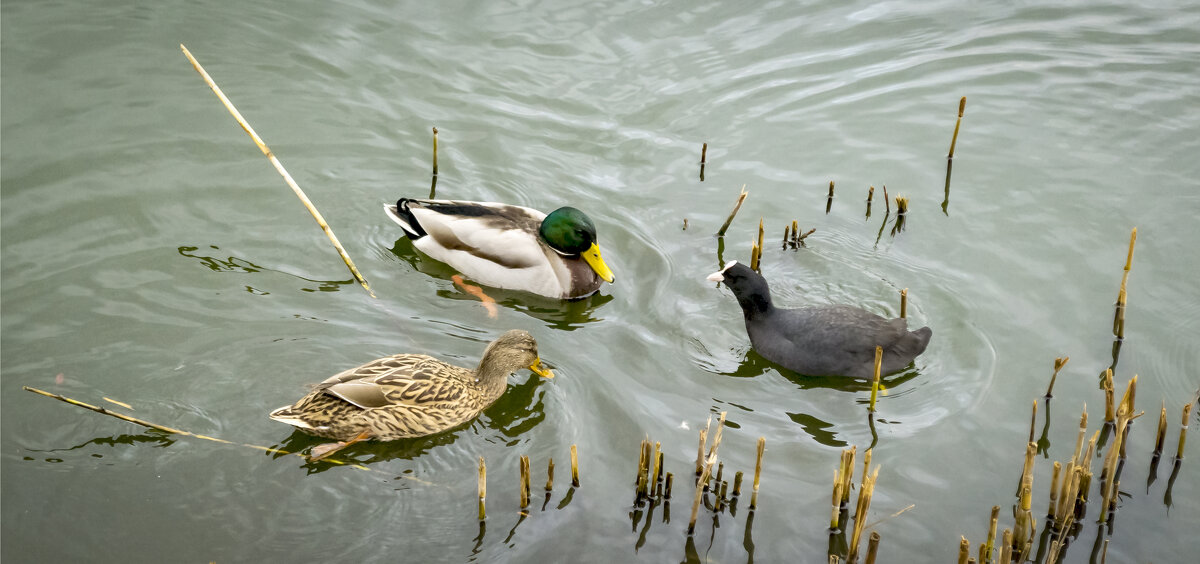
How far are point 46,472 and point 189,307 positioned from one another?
166 cm

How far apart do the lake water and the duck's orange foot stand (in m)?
0.08

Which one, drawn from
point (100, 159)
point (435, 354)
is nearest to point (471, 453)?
point (435, 354)

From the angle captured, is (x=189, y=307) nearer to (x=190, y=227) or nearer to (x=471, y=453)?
(x=190, y=227)

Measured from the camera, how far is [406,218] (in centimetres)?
802

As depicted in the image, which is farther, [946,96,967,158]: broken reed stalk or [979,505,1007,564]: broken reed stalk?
[946,96,967,158]: broken reed stalk

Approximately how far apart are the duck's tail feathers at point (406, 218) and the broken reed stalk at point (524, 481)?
3103 mm

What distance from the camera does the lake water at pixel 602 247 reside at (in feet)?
18.4

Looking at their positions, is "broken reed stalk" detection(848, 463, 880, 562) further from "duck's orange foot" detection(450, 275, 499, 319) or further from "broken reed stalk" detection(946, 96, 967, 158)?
"broken reed stalk" detection(946, 96, 967, 158)

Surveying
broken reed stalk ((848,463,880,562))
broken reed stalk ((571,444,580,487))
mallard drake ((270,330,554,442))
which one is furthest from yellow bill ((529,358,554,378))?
broken reed stalk ((848,463,880,562))

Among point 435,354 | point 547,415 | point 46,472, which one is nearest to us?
point 46,472

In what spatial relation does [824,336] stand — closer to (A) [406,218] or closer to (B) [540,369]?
(B) [540,369]

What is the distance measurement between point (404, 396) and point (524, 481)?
1.03m

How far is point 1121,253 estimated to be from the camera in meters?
8.11

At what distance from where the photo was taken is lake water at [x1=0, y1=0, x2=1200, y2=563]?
5.60 meters
